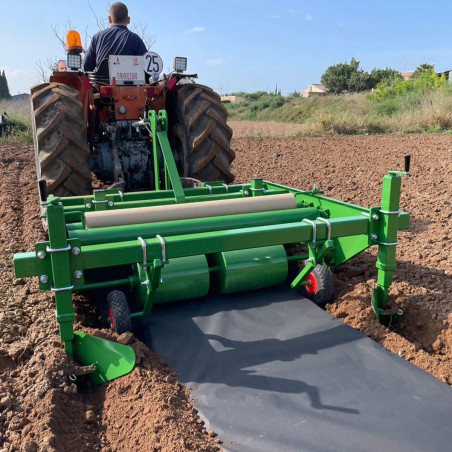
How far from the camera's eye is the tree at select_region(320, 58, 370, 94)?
130 feet

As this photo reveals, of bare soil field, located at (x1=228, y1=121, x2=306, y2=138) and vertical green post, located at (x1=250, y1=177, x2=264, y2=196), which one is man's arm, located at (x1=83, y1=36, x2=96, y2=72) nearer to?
vertical green post, located at (x1=250, y1=177, x2=264, y2=196)

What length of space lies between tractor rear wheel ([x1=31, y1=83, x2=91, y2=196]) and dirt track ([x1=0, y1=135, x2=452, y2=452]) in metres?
0.78

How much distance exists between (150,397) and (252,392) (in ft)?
A: 1.56

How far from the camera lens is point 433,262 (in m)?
3.62

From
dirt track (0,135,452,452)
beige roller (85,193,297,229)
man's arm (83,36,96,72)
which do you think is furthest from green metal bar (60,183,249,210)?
man's arm (83,36,96,72)

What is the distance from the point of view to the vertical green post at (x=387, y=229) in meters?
2.69

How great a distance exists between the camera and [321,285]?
3113mm

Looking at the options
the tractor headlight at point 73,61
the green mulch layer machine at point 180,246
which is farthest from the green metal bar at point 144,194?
the tractor headlight at point 73,61

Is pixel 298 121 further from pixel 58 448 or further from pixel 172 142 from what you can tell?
pixel 58 448

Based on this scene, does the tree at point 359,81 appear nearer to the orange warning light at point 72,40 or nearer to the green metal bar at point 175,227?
the orange warning light at point 72,40

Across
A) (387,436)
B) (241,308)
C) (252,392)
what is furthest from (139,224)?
(387,436)

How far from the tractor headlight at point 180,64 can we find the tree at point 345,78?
38.2 m

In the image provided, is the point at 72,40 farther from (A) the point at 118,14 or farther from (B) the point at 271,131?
(B) the point at 271,131

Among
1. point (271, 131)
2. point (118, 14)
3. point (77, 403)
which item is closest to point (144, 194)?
point (77, 403)
